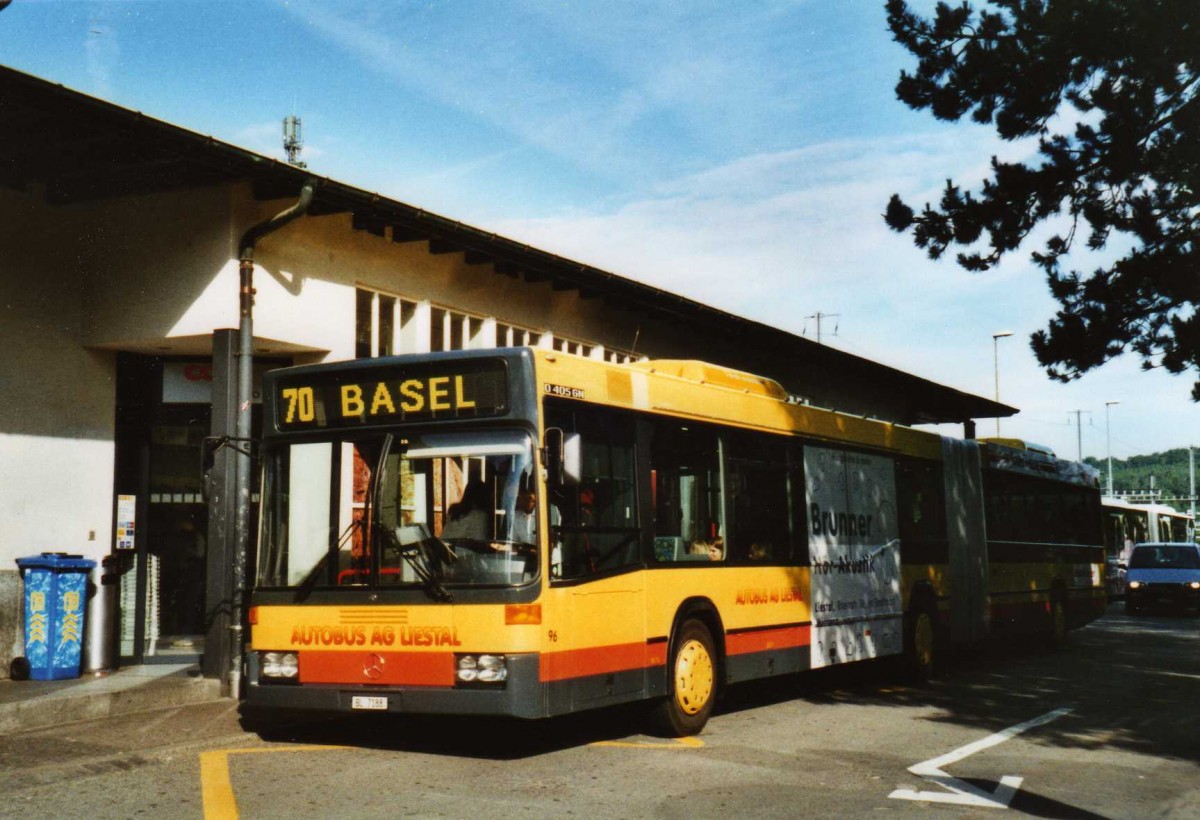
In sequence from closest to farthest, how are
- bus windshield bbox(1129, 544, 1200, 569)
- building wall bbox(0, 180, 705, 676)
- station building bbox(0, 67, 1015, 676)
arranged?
station building bbox(0, 67, 1015, 676) → building wall bbox(0, 180, 705, 676) → bus windshield bbox(1129, 544, 1200, 569)

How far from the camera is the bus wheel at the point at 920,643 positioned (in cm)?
1405

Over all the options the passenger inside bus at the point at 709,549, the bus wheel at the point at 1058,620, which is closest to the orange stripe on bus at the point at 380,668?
the passenger inside bus at the point at 709,549

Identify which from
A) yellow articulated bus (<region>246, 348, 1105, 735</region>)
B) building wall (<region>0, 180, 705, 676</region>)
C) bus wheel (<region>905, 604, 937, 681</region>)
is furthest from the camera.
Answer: bus wheel (<region>905, 604, 937, 681</region>)

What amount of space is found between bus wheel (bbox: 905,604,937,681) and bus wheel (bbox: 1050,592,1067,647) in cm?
490

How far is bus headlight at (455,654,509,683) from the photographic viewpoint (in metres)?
8.06

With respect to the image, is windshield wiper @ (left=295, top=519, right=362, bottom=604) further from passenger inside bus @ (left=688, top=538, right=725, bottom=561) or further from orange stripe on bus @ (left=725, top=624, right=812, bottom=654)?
orange stripe on bus @ (left=725, top=624, right=812, bottom=654)

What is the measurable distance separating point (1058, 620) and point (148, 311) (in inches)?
544

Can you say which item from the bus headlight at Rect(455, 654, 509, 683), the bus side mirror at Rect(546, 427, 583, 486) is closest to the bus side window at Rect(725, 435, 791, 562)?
the bus side mirror at Rect(546, 427, 583, 486)

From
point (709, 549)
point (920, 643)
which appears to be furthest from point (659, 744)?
point (920, 643)

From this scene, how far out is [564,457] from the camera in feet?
27.7

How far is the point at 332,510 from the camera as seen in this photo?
8641mm

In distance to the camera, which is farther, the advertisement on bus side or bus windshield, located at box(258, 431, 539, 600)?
the advertisement on bus side

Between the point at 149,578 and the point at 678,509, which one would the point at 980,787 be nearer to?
the point at 678,509

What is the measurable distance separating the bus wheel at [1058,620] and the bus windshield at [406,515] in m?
13.0
